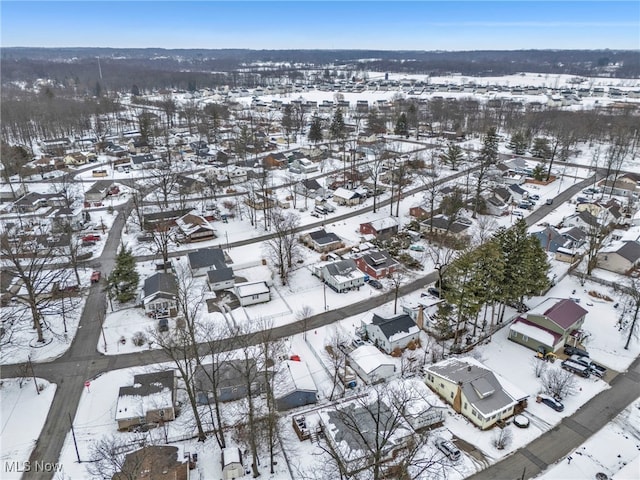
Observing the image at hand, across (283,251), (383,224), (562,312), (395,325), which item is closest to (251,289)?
(283,251)

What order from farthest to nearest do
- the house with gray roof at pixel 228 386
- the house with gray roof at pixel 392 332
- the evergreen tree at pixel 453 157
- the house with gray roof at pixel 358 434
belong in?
the evergreen tree at pixel 453 157 < the house with gray roof at pixel 392 332 < the house with gray roof at pixel 228 386 < the house with gray roof at pixel 358 434

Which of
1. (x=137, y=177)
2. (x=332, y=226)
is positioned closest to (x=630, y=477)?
(x=332, y=226)

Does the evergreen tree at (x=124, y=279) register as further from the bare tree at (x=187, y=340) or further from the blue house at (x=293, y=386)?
the blue house at (x=293, y=386)

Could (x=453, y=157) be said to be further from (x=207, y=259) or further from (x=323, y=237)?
(x=207, y=259)

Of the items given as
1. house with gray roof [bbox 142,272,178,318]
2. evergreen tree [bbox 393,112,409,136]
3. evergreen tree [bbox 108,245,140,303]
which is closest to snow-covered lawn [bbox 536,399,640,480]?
house with gray roof [bbox 142,272,178,318]

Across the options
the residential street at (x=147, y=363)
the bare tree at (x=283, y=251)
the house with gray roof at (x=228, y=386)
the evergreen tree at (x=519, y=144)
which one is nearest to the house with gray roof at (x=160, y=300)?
the residential street at (x=147, y=363)

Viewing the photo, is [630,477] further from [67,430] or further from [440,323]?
[67,430]
